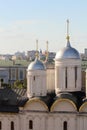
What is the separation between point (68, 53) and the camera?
31188mm

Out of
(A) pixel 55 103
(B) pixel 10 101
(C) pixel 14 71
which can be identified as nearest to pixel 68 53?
(A) pixel 55 103

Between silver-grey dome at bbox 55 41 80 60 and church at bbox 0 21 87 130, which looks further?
silver-grey dome at bbox 55 41 80 60

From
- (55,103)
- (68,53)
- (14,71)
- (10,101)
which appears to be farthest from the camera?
(14,71)

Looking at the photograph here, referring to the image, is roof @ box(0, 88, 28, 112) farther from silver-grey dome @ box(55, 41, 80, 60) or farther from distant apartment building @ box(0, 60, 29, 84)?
distant apartment building @ box(0, 60, 29, 84)

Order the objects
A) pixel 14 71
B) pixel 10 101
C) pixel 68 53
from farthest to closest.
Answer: pixel 14 71 < pixel 10 101 < pixel 68 53

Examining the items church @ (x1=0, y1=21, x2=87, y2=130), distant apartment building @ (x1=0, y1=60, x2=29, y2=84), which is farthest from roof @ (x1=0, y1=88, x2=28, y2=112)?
distant apartment building @ (x1=0, y1=60, x2=29, y2=84)

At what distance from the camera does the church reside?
2981 centimetres

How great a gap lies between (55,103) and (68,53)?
407cm

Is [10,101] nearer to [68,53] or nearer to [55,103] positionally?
[55,103]

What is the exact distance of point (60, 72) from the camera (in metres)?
31.1

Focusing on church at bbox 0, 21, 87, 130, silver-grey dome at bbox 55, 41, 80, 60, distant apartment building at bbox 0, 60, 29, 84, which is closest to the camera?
church at bbox 0, 21, 87, 130

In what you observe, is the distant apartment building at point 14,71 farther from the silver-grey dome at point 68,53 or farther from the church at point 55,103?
the silver-grey dome at point 68,53

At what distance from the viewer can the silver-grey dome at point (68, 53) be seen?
3112cm

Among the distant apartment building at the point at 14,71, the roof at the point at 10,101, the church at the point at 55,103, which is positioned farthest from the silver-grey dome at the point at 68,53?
the distant apartment building at the point at 14,71
